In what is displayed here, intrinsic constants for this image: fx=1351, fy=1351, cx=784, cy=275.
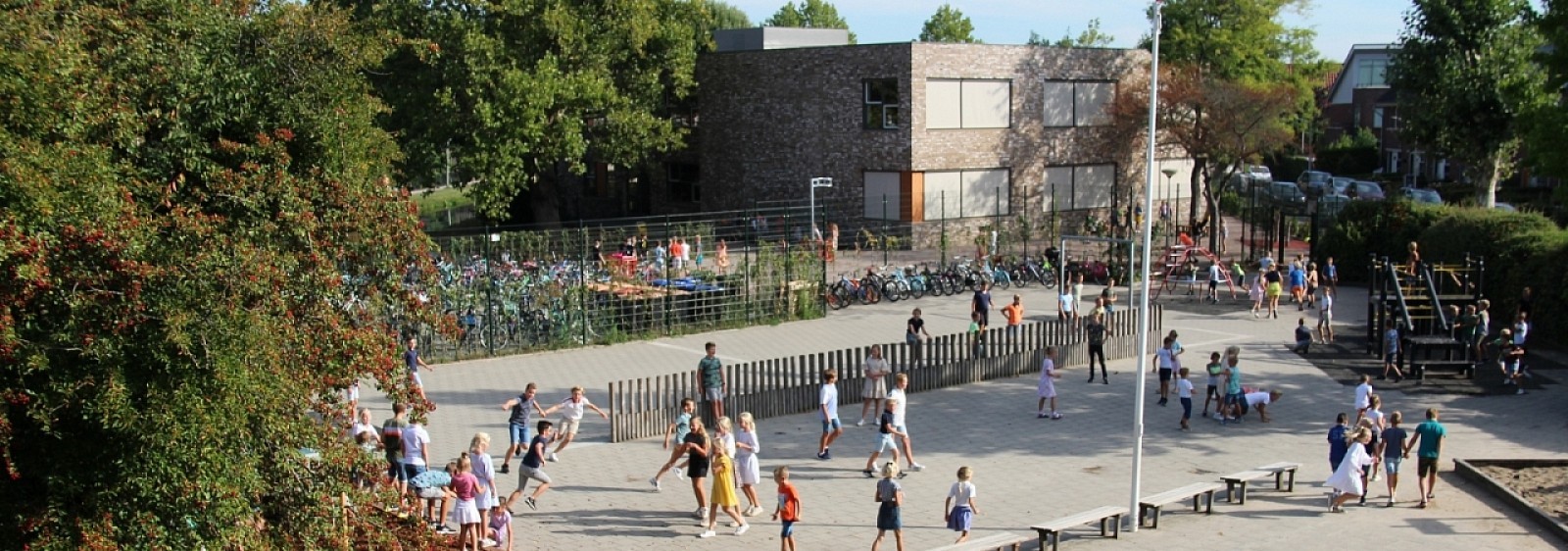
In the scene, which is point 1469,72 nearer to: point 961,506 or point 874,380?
point 874,380

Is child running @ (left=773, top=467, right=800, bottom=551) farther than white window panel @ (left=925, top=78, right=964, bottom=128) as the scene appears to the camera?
No

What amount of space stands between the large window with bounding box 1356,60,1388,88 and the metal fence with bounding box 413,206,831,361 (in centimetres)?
6079

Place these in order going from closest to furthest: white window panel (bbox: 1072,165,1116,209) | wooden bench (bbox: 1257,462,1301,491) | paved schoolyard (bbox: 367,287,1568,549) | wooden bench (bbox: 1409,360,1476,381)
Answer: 1. paved schoolyard (bbox: 367,287,1568,549)
2. wooden bench (bbox: 1257,462,1301,491)
3. wooden bench (bbox: 1409,360,1476,381)
4. white window panel (bbox: 1072,165,1116,209)

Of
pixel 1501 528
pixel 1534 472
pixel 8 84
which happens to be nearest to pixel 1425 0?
pixel 1534 472

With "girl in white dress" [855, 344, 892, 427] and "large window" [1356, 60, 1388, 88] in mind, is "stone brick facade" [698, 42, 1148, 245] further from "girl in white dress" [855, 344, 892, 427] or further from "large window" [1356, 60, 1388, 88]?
"large window" [1356, 60, 1388, 88]

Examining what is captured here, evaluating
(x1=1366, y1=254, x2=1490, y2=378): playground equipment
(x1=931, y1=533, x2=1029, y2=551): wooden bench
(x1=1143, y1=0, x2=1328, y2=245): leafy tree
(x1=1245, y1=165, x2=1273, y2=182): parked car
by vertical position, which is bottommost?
(x1=931, y1=533, x2=1029, y2=551): wooden bench

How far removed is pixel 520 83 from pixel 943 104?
13.6 metres

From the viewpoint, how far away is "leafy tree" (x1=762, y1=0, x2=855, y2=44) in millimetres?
97438

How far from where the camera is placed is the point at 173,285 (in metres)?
8.85

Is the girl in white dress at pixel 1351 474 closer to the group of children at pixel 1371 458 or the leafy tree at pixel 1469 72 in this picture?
the group of children at pixel 1371 458

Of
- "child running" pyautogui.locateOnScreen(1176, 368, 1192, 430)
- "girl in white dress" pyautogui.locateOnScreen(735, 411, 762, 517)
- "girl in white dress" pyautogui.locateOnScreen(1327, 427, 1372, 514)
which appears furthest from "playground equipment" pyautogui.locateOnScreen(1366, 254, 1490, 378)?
"girl in white dress" pyautogui.locateOnScreen(735, 411, 762, 517)

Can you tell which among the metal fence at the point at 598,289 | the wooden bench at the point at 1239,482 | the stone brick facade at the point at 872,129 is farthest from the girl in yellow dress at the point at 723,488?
the stone brick facade at the point at 872,129

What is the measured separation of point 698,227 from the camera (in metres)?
30.4

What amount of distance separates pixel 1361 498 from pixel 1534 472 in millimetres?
→ 2853
